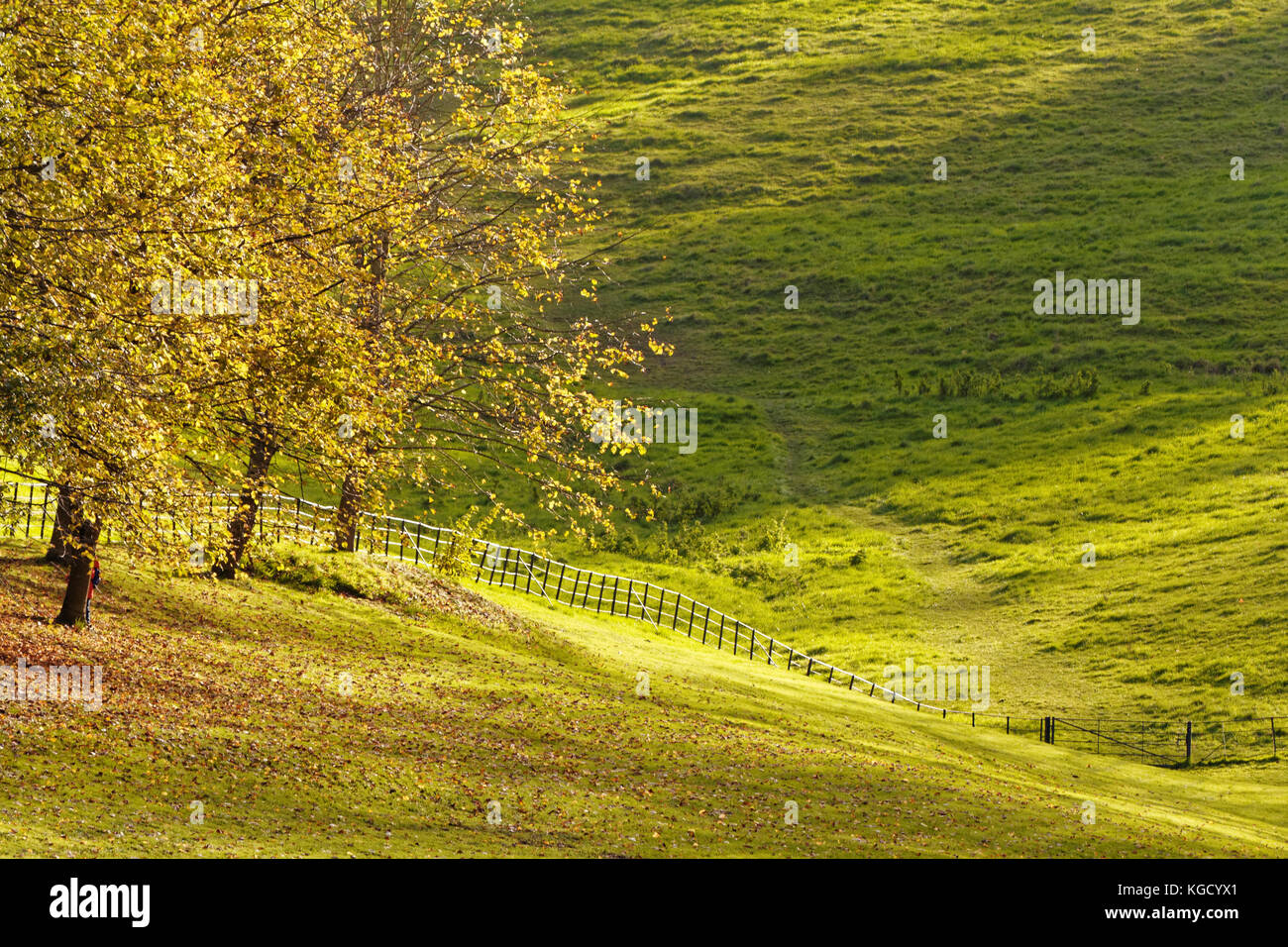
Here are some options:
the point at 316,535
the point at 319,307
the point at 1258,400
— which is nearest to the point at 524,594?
the point at 316,535

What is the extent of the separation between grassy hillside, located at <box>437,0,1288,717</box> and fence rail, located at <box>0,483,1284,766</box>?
1.67 meters

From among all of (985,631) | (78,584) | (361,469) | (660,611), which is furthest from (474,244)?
(985,631)

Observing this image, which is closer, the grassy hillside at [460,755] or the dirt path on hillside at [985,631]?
the grassy hillside at [460,755]

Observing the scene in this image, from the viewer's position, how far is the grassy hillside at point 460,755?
17.4 metres

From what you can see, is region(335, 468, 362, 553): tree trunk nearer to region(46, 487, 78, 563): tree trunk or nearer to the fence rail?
the fence rail

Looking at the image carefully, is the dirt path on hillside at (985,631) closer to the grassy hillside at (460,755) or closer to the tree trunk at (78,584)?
A: the grassy hillside at (460,755)

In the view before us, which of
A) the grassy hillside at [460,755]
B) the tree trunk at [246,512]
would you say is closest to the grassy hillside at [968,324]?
the grassy hillside at [460,755]

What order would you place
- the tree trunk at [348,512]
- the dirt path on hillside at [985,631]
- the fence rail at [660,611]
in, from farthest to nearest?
the dirt path on hillside at [985,631]
the tree trunk at [348,512]
the fence rail at [660,611]

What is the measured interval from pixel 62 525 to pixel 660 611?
81.3 ft

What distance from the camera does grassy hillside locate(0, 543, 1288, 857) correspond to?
17422 mm

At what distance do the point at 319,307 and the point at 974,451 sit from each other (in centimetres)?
4524

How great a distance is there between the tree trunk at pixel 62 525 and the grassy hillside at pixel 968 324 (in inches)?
735

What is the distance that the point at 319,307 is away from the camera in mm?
21516

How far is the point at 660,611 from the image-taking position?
44531 mm
